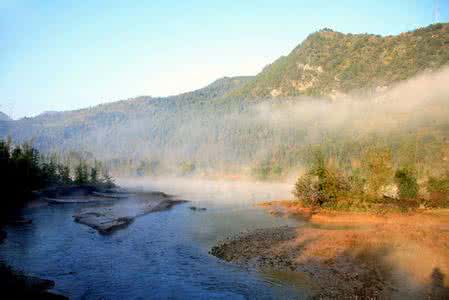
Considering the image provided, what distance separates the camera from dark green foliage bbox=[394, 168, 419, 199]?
283 ft

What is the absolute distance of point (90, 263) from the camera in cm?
3700

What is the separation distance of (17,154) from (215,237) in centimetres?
7335

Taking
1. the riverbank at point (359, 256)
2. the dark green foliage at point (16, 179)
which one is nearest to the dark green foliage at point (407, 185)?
the riverbank at point (359, 256)

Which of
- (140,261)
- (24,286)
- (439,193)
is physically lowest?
(439,193)

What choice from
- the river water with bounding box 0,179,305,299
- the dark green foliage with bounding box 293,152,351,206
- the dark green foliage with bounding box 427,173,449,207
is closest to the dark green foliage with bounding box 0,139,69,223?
the river water with bounding box 0,179,305,299

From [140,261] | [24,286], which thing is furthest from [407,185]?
[24,286]

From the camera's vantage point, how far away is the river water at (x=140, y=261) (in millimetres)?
29469

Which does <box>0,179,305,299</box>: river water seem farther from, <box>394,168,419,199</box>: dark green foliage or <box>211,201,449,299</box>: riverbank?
<box>394,168,419,199</box>: dark green foliage

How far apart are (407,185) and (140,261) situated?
72.8m

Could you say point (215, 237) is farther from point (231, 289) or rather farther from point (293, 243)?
point (231, 289)

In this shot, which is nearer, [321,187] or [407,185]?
[321,187]

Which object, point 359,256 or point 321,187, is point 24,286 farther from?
point 321,187

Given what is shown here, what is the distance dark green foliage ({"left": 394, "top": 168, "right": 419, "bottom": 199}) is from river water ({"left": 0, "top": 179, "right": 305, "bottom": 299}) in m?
38.6

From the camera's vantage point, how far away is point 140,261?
3812cm
